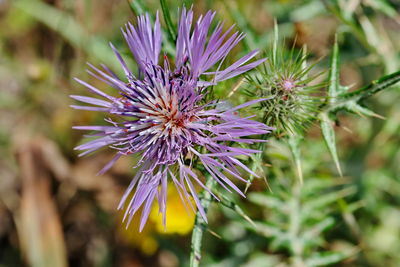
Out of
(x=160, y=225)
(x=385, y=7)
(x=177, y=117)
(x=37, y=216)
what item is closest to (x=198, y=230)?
(x=177, y=117)

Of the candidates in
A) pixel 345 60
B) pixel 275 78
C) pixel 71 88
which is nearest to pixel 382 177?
pixel 345 60

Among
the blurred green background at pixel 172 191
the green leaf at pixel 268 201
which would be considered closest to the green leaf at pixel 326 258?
the blurred green background at pixel 172 191

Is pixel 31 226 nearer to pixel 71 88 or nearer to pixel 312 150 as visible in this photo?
pixel 71 88

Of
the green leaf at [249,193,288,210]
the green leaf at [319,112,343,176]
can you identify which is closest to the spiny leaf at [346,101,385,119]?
the green leaf at [319,112,343,176]

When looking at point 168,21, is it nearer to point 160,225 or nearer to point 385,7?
point 385,7

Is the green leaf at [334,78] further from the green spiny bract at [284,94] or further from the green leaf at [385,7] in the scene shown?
the green leaf at [385,7]

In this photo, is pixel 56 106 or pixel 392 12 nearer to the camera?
pixel 392 12
